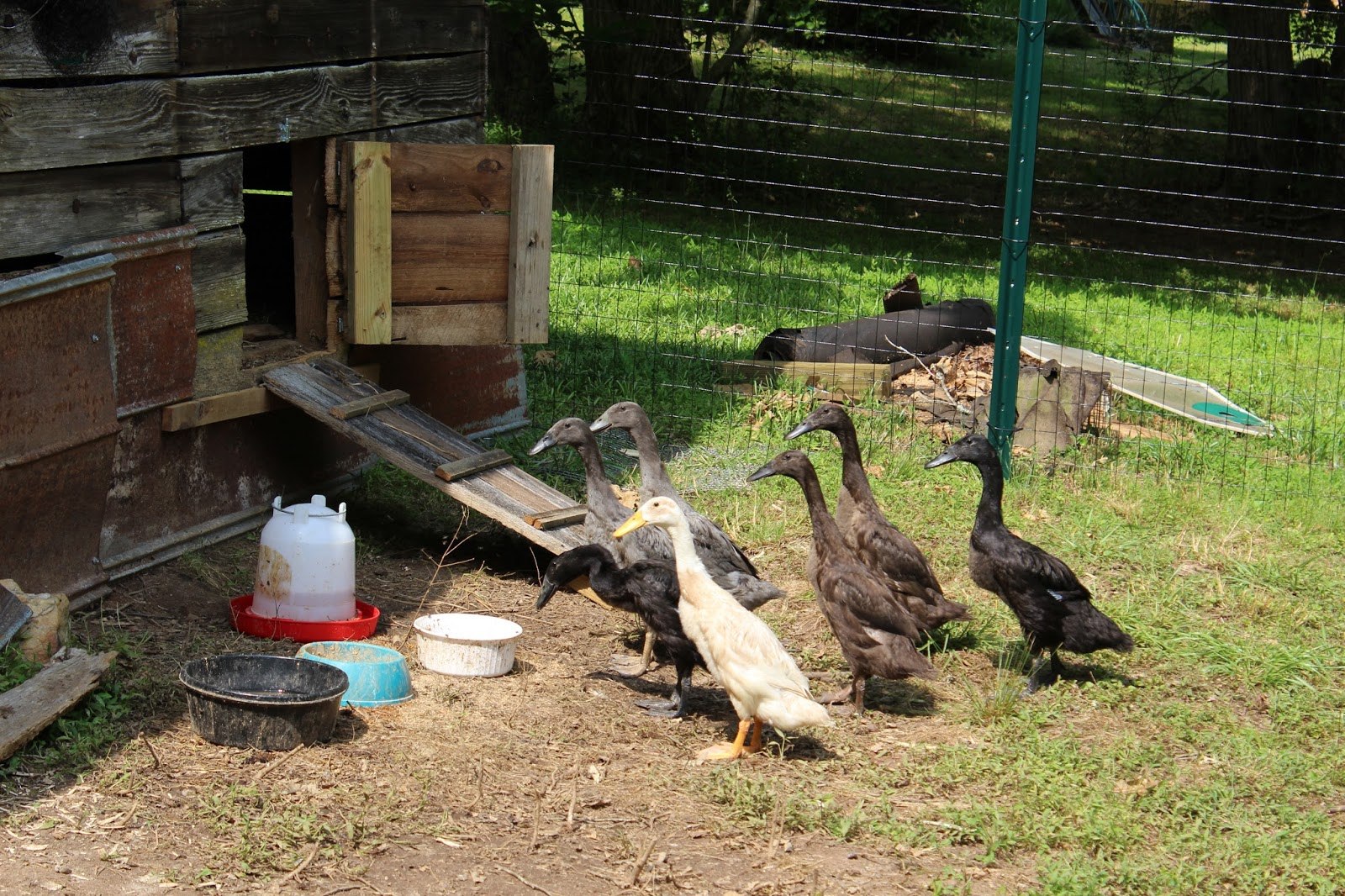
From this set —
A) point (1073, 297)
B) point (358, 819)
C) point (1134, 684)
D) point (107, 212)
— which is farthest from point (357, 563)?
point (1073, 297)

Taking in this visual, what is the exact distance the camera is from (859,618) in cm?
590

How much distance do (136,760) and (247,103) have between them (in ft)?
10.8

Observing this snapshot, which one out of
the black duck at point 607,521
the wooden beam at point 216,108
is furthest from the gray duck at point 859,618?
the wooden beam at point 216,108

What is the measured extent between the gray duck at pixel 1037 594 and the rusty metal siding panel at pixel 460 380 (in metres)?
3.44

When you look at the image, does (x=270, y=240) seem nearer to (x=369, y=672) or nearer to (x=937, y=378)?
(x=369, y=672)

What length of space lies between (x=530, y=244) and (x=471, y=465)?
1.33 meters

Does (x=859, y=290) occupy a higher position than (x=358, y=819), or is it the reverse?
(x=859, y=290)

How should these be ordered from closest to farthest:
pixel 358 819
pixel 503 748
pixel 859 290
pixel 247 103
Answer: pixel 358 819 < pixel 503 748 < pixel 247 103 < pixel 859 290

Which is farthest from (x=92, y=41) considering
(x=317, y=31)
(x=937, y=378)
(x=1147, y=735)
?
(x=937, y=378)

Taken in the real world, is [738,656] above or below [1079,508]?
above

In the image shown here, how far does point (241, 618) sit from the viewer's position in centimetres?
613

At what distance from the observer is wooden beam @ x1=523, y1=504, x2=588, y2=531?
22.4 feet

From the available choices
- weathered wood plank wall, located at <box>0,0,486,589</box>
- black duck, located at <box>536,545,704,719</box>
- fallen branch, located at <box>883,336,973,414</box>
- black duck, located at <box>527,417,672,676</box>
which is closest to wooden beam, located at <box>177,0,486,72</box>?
weathered wood plank wall, located at <box>0,0,486,589</box>

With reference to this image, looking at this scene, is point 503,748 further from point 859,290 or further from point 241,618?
point 859,290
